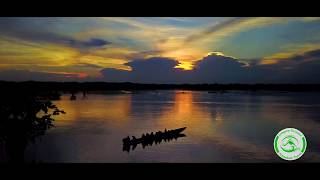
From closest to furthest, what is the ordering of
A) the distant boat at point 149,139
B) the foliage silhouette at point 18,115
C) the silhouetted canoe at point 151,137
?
1. the foliage silhouette at point 18,115
2. the silhouetted canoe at point 151,137
3. the distant boat at point 149,139

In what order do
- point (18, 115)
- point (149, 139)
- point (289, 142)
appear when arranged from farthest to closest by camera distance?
point (149, 139)
point (18, 115)
point (289, 142)

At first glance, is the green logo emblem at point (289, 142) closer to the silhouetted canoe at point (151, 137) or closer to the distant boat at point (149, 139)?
the distant boat at point (149, 139)

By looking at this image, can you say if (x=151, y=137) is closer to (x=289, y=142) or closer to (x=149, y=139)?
(x=149, y=139)

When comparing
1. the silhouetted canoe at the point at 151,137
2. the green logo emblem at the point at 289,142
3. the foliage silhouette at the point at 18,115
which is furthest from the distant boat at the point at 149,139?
the green logo emblem at the point at 289,142

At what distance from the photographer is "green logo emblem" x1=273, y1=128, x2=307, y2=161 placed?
3.45 m

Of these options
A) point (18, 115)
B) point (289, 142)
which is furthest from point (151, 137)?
point (289, 142)

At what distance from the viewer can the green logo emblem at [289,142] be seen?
3.45m

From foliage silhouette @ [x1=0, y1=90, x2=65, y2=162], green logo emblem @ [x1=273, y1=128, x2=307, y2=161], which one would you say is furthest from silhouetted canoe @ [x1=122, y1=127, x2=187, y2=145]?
green logo emblem @ [x1=273, y1=128, x2=307, y2=161]

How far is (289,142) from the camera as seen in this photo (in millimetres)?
3525
